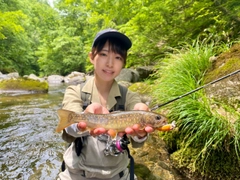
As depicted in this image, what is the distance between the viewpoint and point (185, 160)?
3.04 meters

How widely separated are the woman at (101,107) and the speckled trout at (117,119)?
46 millimetres

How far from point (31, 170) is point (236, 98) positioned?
329 centimetres

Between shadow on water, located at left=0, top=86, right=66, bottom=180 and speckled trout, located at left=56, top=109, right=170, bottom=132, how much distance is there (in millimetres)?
1967

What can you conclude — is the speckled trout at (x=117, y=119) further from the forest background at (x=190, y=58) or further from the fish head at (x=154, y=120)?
the forest background at (x=190, y=58)

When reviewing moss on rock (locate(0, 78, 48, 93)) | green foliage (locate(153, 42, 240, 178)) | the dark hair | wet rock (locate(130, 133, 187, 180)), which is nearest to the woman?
the dark hair

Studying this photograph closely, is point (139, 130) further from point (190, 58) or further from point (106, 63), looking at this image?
point (190, 58)

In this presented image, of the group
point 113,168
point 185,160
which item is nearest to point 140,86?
point 185,160

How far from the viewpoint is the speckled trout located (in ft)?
5.29

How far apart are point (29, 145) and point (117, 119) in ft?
11.3

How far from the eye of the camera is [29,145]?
443cm

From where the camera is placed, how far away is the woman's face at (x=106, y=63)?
6.42 ft

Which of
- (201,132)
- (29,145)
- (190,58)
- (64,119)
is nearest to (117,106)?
(64,119)

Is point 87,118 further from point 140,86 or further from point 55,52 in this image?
point 55,52

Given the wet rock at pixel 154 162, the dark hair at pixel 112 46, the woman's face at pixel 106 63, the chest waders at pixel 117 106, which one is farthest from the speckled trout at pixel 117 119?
the wet rock at pixel 154 162
